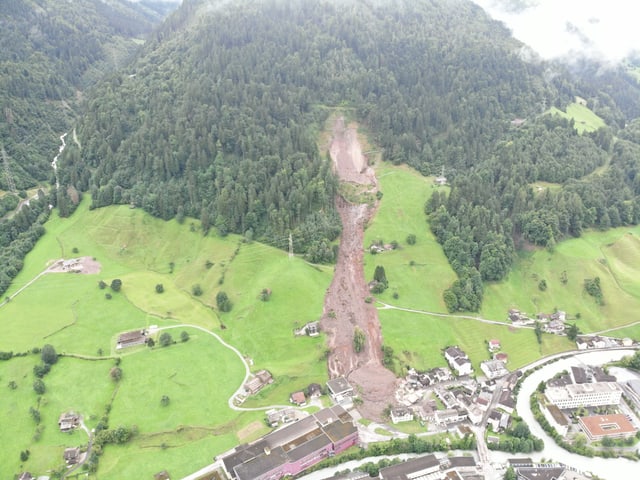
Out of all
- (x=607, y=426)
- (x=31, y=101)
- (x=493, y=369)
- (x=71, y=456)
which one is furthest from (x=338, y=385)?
(x=31, y=101)

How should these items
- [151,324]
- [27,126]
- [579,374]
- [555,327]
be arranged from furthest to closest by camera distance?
1. [27,126]
2. [555,327]
3. [151,324]
4. [579,374]

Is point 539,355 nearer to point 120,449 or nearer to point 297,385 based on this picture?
point 297,385

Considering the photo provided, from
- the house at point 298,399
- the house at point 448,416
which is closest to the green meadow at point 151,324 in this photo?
the house at point 298,399

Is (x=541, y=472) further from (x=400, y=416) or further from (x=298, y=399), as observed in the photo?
(x=298, y=399)

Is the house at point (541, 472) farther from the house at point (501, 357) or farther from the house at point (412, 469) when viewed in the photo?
the house at point (501, 357)

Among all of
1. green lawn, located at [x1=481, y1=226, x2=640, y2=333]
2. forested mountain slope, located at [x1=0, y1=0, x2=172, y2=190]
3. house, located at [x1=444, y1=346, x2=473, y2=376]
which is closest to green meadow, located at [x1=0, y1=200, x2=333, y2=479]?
house, located at [x1=444, y1=346, x2=473, y2=376]

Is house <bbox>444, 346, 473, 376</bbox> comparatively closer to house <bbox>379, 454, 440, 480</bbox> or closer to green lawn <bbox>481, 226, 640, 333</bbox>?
green lawn <bbox>481, 226, 640, 333</bbox>
